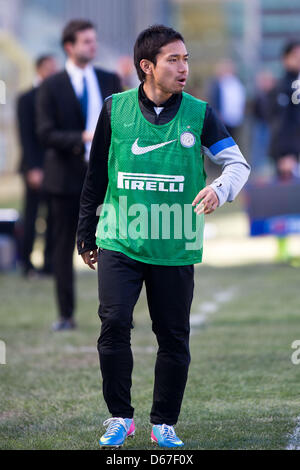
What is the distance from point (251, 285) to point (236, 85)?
47.1 ft

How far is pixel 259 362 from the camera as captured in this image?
288 inches

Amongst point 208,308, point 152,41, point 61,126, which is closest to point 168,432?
point 152,41

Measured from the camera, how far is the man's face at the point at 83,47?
835cm

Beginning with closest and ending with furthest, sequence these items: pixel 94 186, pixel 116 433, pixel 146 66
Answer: pixel 116 433, pixel 146 66, pixel 94 186

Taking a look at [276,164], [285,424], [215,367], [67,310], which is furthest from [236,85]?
[285,424]

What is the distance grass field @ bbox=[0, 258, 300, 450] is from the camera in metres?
5.46

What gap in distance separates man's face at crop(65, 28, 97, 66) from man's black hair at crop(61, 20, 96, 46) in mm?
24

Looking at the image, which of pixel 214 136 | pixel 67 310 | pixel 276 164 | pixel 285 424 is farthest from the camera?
pixel 276 164

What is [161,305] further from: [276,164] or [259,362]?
[276,164]

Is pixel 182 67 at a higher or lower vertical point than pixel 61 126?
higher

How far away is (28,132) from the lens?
1254 cm

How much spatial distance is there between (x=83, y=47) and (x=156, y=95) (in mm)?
3319

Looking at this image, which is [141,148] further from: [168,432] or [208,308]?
[208,308]
